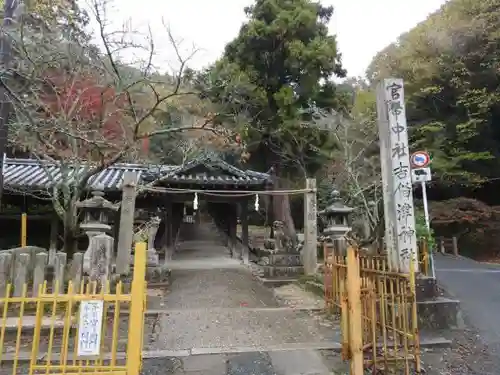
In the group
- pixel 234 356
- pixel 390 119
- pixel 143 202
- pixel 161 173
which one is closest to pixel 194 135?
pixel 161 173

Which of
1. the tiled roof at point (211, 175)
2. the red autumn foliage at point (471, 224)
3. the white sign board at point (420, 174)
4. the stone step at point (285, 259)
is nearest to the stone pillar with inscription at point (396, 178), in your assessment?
the white sign board at point (420, 174)

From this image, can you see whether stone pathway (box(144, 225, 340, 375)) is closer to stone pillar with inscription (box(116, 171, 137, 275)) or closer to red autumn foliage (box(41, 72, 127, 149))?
stone pillar with inscription (box(116, 171, 137, 275))

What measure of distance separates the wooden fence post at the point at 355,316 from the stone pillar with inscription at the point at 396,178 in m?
2.56

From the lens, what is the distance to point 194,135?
1477 cm

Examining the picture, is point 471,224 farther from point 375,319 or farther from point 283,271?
point 375,319

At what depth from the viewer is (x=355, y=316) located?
4414 millimetres

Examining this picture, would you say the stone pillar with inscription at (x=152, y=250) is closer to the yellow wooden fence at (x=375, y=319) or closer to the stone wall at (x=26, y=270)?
the stone wall at (x=26, y=270)

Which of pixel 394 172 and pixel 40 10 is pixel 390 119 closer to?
pixel 394 172

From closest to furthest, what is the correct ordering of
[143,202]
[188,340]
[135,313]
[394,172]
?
1. [135,313]
2. [188,340]
3. [394,172]
4. [143,202]

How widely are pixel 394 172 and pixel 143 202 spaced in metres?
12.2

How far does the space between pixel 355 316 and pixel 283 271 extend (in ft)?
28.4

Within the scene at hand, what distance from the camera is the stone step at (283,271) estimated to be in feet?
42.3

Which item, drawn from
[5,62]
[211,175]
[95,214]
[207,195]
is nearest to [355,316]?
[5,62]

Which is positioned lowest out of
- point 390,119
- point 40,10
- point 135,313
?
point 135,313
